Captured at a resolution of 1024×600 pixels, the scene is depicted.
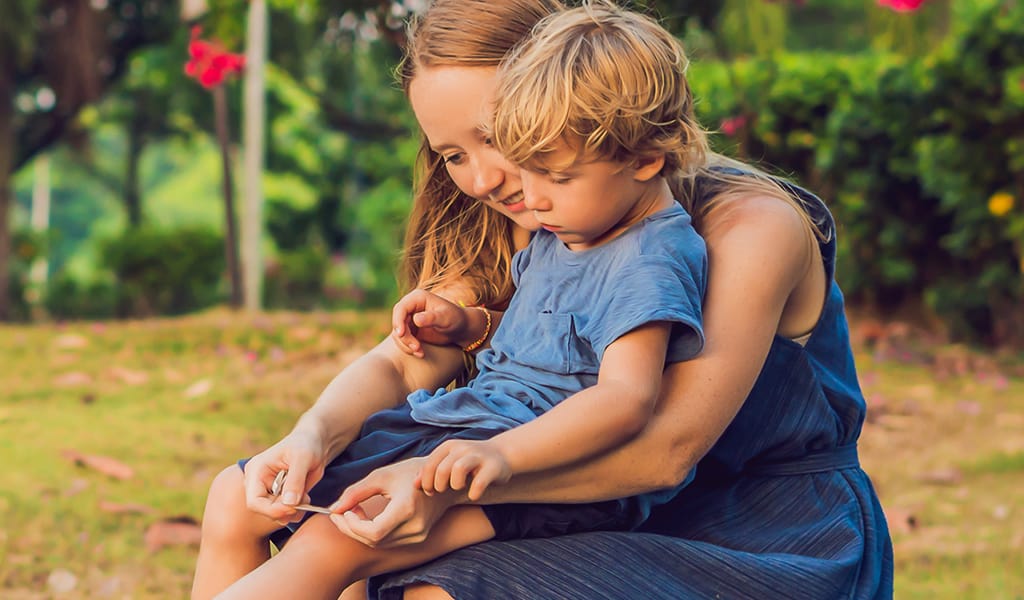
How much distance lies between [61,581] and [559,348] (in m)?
2.15

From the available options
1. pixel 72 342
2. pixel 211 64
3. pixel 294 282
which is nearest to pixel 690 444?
pixel 72 342

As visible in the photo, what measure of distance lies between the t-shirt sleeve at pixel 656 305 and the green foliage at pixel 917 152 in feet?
14.8

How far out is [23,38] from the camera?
12.1 meters

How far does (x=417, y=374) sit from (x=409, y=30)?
60cm

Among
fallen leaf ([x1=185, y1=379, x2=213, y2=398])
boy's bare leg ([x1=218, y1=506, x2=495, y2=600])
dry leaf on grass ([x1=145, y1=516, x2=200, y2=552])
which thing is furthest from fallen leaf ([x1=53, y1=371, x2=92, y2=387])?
boy's bare leg ([x1=218, y1=506, x2=495, y2=600])

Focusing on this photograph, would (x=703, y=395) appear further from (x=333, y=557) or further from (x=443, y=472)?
(x=333, y=557)

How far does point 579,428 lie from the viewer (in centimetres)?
168

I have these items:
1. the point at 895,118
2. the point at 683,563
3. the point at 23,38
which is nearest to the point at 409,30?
the point at 683,563

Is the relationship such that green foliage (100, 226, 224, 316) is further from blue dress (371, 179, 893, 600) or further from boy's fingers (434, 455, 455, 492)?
boy's fingers (434, 455, 455, 492)

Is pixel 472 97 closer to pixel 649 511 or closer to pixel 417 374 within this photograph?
pixel 417 374

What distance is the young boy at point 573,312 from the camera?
1.70 metres

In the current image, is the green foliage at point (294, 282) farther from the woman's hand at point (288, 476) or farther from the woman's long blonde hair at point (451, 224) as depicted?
the woman's hand at point (288, 476)

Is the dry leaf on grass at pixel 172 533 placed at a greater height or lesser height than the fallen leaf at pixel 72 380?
greater

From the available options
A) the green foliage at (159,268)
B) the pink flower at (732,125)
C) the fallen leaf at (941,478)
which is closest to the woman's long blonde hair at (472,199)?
the fallen leaf at (941,478)
